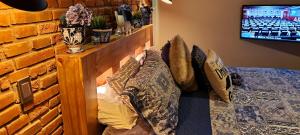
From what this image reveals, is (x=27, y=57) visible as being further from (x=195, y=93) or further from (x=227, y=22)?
(x=227, y=22)

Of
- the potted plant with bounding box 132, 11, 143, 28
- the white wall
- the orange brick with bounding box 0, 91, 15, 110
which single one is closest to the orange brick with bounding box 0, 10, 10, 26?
the orange brick with bounding box 0, 91, 15, 110

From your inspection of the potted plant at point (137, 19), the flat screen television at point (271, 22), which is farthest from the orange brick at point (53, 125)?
the flat screen television at point (271, 22)

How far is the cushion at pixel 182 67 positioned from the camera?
7.02 feet

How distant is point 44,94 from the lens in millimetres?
1313

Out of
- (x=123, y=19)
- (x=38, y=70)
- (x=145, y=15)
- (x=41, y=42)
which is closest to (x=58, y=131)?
(x=38, y=70)

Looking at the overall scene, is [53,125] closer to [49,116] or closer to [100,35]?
[49,116]

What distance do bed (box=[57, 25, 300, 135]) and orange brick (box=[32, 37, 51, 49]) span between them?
0.33ft

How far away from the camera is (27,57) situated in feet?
3.90

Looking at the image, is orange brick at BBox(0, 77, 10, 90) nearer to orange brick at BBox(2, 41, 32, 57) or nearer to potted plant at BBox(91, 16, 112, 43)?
orange brick at BBox(2, 41, 32, 57)

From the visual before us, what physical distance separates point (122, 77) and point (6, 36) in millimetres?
849

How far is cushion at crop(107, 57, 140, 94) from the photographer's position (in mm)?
1711

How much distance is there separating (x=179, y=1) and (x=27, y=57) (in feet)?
10.8

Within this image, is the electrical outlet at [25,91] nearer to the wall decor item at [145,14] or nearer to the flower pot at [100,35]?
the flower pot at [100,35]

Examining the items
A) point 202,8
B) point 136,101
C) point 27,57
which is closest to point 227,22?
point 202,8
